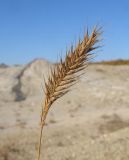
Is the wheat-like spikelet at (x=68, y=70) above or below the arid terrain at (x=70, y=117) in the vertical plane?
above

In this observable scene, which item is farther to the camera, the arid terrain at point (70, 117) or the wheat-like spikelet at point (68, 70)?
the arid terrain at point (70, 117)

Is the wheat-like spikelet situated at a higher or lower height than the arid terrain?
higher

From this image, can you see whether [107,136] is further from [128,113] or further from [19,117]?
[19,117]

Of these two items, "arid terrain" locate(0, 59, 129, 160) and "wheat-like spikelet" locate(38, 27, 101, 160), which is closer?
"wheat-like spikelet" locate(38, 27, 101, 160)

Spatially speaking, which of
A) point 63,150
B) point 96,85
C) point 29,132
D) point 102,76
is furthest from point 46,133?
point 102,76
